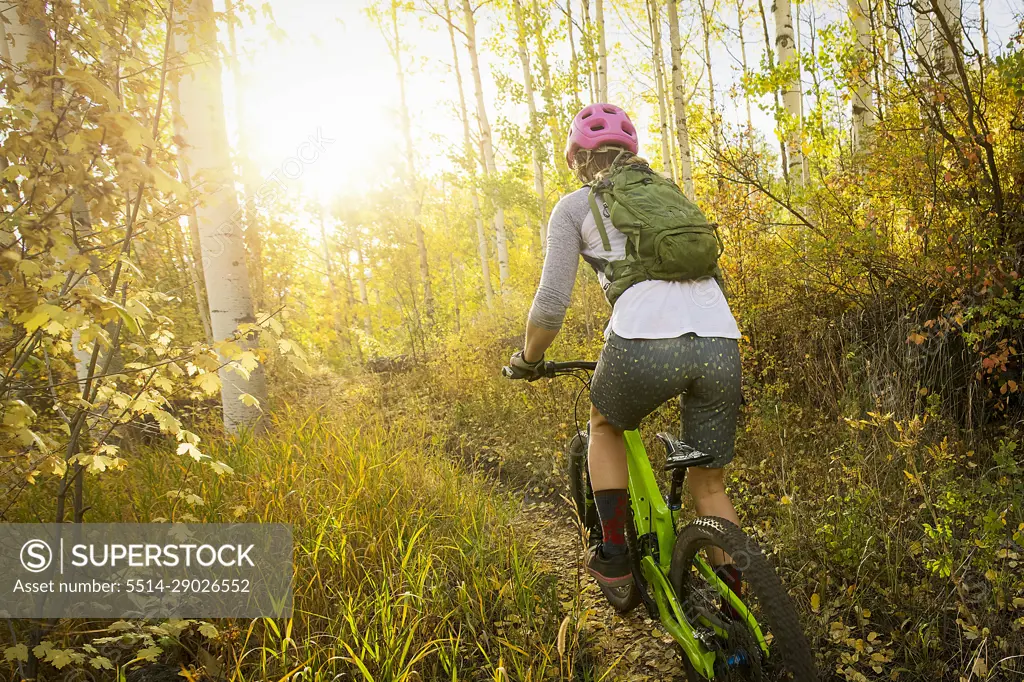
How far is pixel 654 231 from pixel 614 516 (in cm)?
125

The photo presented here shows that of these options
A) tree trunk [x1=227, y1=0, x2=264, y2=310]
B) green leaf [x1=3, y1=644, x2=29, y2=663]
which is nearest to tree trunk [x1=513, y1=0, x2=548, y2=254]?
tree trunk [x1=227, y1=0, x2=264, y2=310]

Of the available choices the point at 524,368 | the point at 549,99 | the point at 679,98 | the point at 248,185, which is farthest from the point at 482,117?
the point at 524,368

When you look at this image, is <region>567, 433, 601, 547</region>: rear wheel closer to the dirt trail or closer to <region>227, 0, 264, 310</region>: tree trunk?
the dirt trail

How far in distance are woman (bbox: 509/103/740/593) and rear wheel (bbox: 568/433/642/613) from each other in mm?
102

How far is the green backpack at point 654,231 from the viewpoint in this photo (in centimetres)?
184

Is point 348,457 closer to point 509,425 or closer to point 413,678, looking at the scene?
point 413,678

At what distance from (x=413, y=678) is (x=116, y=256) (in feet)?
6.62

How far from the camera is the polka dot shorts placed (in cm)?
185

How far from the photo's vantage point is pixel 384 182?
1567 centimetres

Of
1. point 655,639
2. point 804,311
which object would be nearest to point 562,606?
point 655,639

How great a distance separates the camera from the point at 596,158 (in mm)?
2205

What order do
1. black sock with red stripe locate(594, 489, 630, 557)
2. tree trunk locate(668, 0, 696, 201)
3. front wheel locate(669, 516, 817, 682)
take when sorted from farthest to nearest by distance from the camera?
tree trunk locate(668, 0, 696, 201) → black sock with red stripe locate(594, 489, 630, 557) → front wheel locate(669, 516, 817, 682)

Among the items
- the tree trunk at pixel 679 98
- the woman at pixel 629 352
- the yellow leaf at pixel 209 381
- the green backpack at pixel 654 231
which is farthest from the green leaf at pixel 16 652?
the tree trunk at pixel 679 98

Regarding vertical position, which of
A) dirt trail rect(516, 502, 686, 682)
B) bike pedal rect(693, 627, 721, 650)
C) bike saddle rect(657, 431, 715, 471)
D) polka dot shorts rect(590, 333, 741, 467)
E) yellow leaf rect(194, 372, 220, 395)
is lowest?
dirt trail rect(516, 502, 686, 682)
